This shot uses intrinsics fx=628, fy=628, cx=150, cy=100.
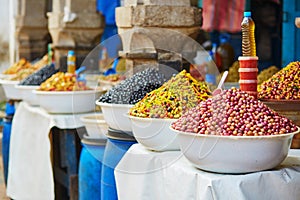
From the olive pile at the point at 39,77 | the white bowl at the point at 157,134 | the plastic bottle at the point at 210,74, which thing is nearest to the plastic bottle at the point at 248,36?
the white bowl at the point at 157,134

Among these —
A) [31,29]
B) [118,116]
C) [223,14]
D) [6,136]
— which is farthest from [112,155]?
[31,29]

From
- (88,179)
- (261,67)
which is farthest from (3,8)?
(88,179)

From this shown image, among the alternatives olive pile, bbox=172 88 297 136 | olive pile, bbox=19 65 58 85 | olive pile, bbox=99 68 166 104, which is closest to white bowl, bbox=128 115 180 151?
olive pile, bbox=172 88 297 136

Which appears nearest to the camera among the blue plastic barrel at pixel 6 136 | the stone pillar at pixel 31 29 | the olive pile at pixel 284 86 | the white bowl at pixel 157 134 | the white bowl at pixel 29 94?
the white bowl at pixel 157 134

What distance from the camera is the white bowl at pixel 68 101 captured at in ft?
13.7

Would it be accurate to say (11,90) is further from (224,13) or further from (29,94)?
(224,13)

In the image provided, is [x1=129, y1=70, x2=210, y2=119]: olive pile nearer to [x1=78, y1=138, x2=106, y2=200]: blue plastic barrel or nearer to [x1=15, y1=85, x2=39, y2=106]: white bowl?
[x1=78, y1=138, x2=106, y2=200]: blue plastic barrel

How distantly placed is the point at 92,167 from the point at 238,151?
152 centimetres

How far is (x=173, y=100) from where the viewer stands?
2611 millimetres

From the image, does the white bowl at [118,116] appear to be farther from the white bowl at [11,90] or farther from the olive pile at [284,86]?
the white bowl at [11,90]

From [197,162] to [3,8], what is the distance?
8504 millimetres

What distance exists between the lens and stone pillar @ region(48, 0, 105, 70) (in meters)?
5.81

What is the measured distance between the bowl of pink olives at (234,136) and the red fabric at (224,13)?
4.44m

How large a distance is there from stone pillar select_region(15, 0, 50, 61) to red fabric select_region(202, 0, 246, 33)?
2.10 m
